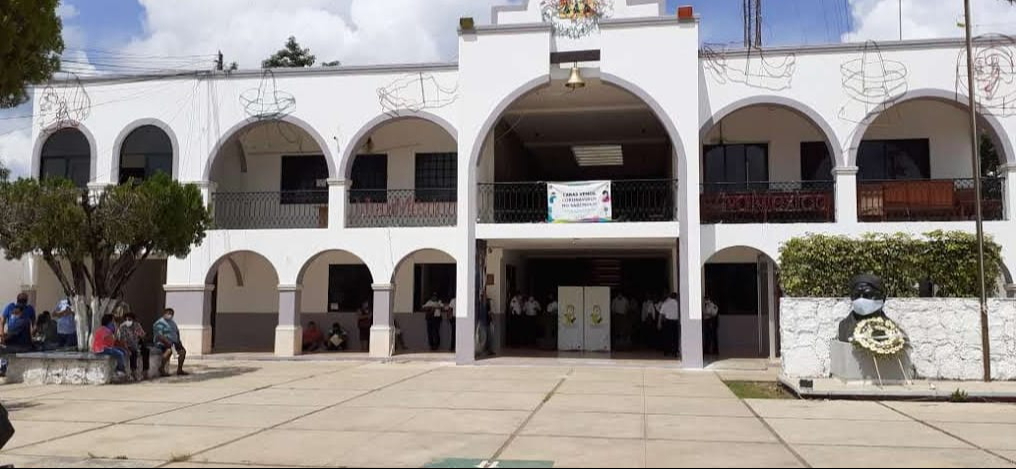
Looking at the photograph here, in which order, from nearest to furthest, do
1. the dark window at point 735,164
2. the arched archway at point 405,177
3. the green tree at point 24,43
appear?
the green tree at point 24,43, the dark window at point 735,164, the arched archway at point 405,177

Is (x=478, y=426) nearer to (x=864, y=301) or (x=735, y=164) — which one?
(x=864, y=301)

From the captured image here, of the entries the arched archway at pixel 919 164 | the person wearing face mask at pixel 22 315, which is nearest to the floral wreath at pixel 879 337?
the arched archway at pixel 919 164

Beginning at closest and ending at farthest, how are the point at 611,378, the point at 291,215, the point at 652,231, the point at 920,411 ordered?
1. the point at 920,411
2. the point at 611,378
3. the point at 652,231
4. the point at 291,215

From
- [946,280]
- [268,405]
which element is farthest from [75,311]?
[946,280]

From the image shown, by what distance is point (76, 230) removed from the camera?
13.3 m

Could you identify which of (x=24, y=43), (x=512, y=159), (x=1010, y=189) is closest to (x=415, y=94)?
(x=512, y=159)

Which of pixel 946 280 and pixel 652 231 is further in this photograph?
pixel 652 231

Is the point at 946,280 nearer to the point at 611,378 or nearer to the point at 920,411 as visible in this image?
the point at 920,411

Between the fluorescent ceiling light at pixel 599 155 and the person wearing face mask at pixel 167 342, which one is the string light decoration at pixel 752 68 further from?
Result: the person wearing face mask at pixel 167 342

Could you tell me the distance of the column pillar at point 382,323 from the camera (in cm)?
1816

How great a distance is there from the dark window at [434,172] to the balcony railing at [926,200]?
9322 mm

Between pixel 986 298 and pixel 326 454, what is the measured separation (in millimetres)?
10825

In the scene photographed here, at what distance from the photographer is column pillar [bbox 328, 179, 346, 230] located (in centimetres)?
1862

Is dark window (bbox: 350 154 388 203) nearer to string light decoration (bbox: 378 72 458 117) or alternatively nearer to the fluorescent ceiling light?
string light decoration (bbox: 378 72 458 117)
